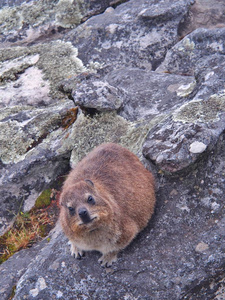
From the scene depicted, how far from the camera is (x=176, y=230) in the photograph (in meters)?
4.49

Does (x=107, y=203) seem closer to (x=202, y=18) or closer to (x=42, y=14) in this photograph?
(x=202, y=18)

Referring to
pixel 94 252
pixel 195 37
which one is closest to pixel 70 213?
pixel 94 252

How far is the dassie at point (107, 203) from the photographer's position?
14.5ft

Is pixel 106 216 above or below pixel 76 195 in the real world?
below

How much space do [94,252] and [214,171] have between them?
1.94 metres

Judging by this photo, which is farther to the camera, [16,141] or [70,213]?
[16,141]

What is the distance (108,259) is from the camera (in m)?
4.48

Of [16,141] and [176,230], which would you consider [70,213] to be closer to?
[176,230]

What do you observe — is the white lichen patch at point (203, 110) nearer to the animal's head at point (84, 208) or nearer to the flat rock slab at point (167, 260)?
the flat rock slab at point (167, 260)

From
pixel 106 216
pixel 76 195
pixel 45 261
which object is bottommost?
pixel 45 261

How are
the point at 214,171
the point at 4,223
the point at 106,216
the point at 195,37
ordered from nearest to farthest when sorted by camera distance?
the point at 106,216
the point at 214,171
the point at 4,223
the point at 195,37

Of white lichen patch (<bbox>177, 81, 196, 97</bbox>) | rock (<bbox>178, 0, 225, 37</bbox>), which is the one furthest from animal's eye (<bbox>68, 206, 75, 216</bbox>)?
rock (<bbox>178, 0, 225, 37</bbox>)

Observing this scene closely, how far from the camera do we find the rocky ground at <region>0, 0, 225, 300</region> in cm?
432

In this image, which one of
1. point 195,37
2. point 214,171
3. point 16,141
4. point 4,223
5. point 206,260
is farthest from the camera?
point 195,37
